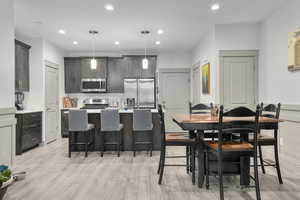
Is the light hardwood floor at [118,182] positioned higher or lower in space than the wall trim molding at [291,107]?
lower

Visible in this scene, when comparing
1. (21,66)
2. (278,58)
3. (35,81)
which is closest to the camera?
(278,58)

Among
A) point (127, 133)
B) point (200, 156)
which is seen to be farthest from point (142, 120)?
point (200, 156)

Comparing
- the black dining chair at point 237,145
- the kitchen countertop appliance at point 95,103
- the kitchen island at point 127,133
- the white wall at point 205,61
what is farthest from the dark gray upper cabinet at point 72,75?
the black dining chair at point 237,145

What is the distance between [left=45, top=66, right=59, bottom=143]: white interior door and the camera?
5723 millimetres

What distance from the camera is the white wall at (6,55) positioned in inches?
117

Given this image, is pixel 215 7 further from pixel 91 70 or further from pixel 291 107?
pixel 91 70

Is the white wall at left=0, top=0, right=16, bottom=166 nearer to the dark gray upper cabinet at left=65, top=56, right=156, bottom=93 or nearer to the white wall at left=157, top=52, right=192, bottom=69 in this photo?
the dark gray upper cabinet at left=65, top=56, right=156, bottom=93

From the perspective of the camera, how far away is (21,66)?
16.5 ft

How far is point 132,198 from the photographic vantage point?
2436 millimetres

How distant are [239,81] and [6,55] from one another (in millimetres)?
4463

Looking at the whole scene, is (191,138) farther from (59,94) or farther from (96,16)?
(59,94)

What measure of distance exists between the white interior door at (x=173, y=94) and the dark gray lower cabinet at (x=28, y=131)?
3.75 metres

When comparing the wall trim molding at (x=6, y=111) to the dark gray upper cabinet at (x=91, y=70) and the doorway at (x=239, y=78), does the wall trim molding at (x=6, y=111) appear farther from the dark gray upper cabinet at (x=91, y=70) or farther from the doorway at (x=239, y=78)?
the doorway at (x=239, y=78)

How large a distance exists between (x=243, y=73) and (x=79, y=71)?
489 centimetres
